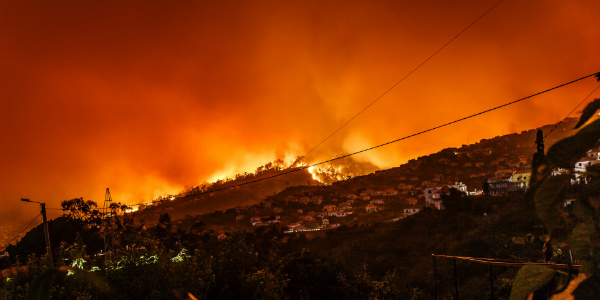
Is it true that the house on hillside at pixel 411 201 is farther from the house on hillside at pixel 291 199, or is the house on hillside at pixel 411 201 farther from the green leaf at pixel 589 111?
the green leaf at pixel 589 111

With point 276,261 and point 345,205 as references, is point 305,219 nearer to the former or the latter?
point 345,205

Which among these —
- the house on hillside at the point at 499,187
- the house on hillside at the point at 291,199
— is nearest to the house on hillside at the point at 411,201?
the house on hillside at the point at 499,187

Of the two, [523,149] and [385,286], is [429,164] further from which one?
[385,286]

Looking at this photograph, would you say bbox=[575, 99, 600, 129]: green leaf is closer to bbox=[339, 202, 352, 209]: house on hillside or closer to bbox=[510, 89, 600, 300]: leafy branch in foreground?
bbox=[510, 89, 600, 300]: leafy branch in foreground

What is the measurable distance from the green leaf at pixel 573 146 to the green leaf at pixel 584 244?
0.08m

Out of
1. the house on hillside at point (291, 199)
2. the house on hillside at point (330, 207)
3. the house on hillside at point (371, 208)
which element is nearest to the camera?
the house on hillside at point (371, 208)

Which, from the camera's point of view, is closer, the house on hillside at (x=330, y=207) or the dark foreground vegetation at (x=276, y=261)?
the dark foreground vegetation at (x=276, y=261)

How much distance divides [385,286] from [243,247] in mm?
4324

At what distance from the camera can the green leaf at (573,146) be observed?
51 centimetres

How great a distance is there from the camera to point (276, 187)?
Answer: 61969 millimetres

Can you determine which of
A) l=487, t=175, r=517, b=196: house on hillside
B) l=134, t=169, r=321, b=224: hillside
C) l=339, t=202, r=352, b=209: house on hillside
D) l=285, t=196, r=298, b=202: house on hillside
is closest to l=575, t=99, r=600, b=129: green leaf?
l=487, t=175, r=517, b=196: house on hillside

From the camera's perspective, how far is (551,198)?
1.67ft

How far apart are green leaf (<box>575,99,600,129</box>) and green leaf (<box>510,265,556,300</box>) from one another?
182mm

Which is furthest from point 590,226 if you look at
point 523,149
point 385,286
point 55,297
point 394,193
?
point 523,149
